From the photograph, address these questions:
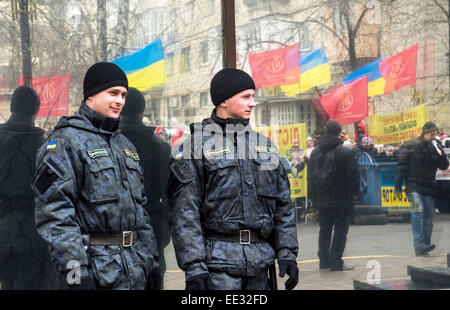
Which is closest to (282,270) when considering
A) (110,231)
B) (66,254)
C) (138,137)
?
(110,231)

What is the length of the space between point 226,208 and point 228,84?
0.79m

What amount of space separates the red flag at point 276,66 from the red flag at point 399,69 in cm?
91

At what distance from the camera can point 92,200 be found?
3.08 metres

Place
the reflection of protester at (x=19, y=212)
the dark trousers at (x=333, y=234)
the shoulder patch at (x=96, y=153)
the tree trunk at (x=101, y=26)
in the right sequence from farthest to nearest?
the dark trousers at (x=333, y=234) < the tree trunk at (x=101, y=26) < the reflection of protester at (x=19, y=212) < the shoulder patch at (x=96, y=153)

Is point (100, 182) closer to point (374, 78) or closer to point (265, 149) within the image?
point (265, 149)

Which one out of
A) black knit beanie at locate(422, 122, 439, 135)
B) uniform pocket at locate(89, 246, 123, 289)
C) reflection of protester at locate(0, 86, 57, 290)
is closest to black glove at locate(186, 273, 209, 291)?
uniform pocket at locate(89, 246, 123, 289)

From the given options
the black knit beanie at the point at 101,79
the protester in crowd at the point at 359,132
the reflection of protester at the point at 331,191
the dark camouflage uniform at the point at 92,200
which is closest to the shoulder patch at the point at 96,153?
the dark camouflage uniform at the point at 92,200

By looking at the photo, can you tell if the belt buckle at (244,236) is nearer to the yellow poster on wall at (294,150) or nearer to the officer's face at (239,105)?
the officer's face at (239,105)

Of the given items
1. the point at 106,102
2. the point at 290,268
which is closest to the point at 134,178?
the point at 106,102

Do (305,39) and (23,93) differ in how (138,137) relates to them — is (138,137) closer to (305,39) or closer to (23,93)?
(23,93)

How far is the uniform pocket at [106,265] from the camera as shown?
3012mm

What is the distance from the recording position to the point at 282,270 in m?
3.36

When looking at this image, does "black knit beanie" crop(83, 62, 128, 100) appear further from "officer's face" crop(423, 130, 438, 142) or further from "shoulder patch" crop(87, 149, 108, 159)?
"officer's face" crop(423, 130, 438, 142)

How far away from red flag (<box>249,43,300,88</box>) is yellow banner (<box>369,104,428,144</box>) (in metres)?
0.92
